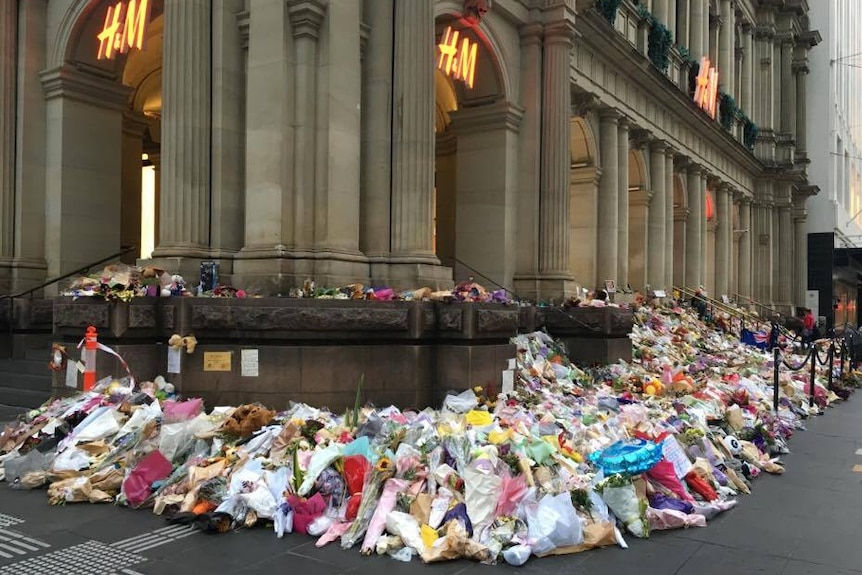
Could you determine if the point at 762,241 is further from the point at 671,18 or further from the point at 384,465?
the point at 384,465

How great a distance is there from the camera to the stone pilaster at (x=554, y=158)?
14383 millimetres

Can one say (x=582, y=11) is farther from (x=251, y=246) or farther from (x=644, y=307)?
(x=251, y=246)

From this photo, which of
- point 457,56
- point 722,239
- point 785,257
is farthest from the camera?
point 785,257

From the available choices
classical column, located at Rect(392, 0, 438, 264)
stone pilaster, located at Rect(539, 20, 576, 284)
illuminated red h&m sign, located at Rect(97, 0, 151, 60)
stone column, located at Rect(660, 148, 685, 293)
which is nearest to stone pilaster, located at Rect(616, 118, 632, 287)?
stone column, located at Rect(660, 148, 685, 293)

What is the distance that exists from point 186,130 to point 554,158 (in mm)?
7564

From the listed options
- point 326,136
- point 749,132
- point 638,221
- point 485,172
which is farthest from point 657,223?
point 326,136

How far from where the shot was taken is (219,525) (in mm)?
5562

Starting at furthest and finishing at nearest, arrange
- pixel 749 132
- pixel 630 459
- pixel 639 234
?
pixel 749 132, pixel 639 234, pixel 630 459

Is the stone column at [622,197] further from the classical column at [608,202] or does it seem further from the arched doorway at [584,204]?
the arched doorway at [584,204]

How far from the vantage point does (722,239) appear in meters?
31.5

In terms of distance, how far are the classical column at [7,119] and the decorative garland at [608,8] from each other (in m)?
13.1

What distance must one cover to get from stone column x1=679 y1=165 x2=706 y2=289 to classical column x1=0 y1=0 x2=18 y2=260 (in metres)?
22.4

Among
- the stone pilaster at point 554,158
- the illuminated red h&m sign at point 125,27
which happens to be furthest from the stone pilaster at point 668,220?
the illuminated red h&m sign at point 125,27

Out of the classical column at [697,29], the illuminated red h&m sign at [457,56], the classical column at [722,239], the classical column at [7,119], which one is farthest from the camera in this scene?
the classical column at [722,239]
